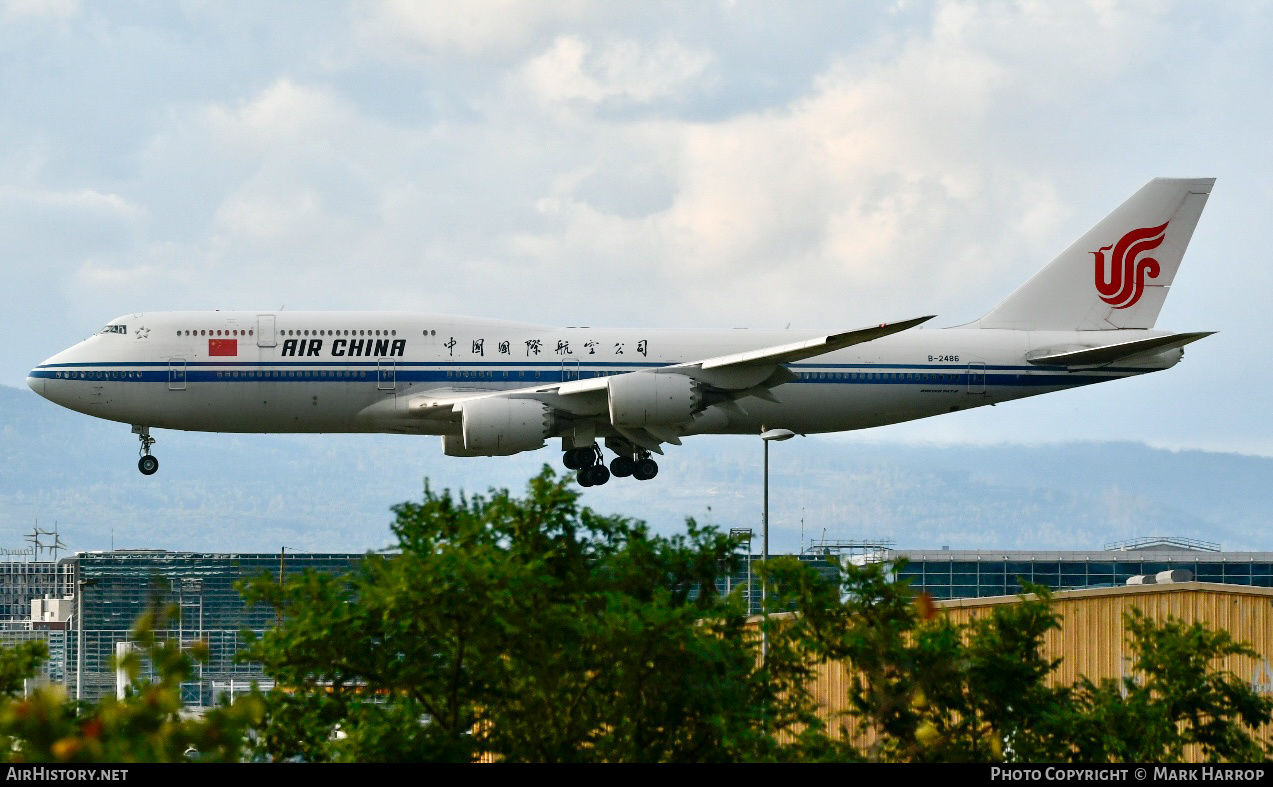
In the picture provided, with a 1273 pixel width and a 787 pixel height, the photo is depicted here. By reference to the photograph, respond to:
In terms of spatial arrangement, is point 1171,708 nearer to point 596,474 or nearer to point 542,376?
point 542,376

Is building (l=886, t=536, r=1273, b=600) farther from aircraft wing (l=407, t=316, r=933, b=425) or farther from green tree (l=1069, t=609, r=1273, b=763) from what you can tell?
green tree (l=1069, t=609, r=1273, b=763)

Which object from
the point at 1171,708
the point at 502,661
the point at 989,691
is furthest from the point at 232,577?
the point at 502,661

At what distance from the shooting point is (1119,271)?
208 ft

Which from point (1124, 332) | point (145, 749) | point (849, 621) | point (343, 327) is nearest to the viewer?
point (145, 749)

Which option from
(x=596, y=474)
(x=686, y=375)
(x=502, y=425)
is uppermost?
(x=686, y=375)

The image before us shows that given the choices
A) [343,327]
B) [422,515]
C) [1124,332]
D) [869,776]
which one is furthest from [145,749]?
[1124,332]

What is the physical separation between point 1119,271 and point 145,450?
36.7 metres

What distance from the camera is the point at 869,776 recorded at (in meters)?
19.9

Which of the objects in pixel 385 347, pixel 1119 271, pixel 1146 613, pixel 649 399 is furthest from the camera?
pixel 1119 271

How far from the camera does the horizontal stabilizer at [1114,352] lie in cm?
5584

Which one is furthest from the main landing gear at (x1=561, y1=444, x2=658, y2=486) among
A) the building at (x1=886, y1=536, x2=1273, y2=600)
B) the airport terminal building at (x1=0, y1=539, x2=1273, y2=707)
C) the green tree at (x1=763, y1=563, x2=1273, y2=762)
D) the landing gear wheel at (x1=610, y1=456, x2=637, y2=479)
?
the building at (x1=886, y1=536, x2=1273, y2=600)

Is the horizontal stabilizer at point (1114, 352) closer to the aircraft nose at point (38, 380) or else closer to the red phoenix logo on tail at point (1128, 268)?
the red phoenix logo on tail at point (1128, 268)

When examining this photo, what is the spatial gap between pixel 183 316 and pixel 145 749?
142 ft

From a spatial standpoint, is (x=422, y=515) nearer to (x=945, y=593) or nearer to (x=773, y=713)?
(x=773, y=713)
